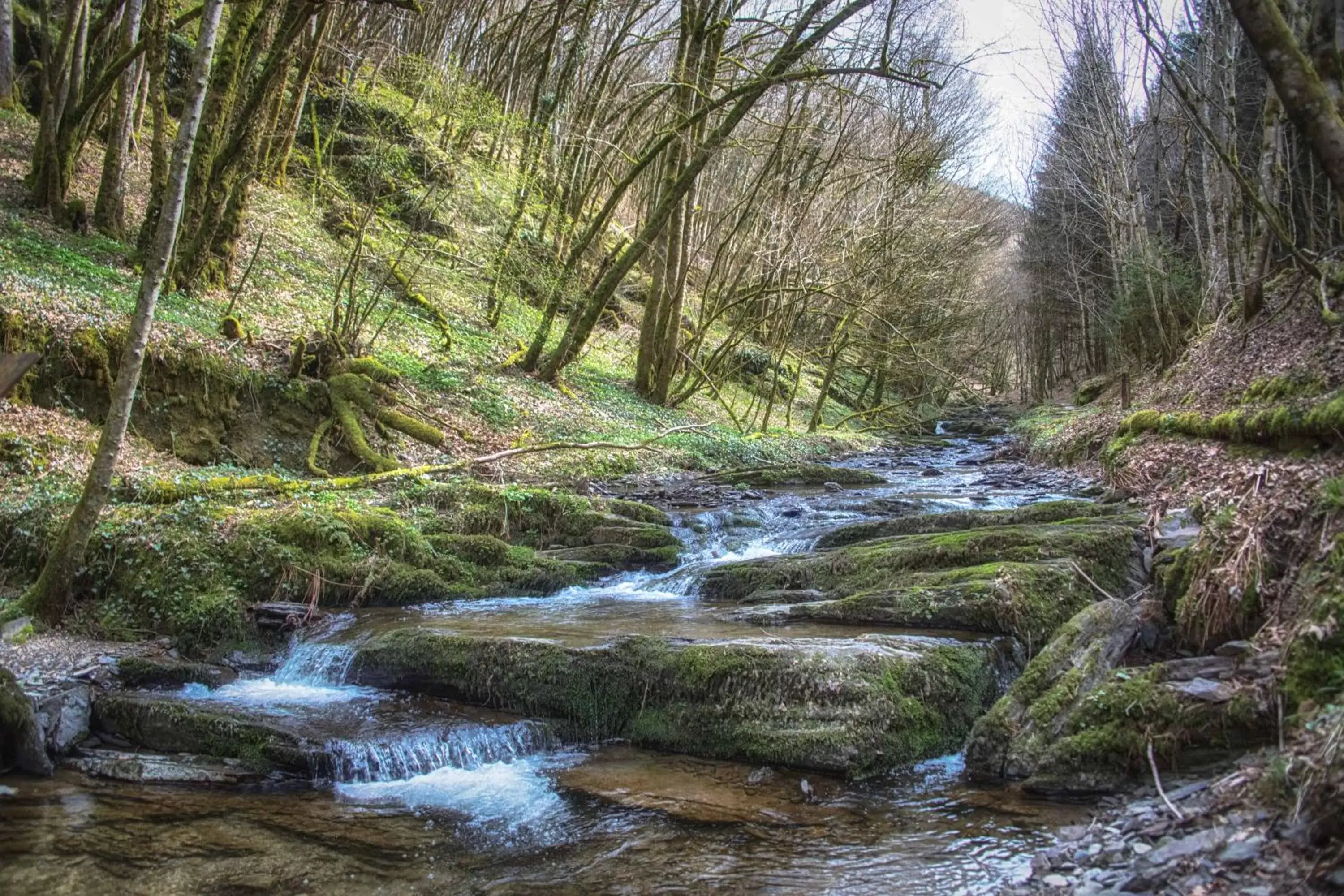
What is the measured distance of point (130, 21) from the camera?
1321 centimetres

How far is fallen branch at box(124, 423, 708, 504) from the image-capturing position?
8.80m

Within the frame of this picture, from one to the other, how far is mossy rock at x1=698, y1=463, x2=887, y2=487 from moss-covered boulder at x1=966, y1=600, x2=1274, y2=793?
10.5 meters

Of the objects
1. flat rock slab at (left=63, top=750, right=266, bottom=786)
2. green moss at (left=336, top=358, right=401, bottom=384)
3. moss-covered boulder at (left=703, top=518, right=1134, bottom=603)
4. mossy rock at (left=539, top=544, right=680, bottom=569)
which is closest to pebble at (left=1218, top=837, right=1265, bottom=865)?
moss-covered boulder at (left=703, top=518, right=1134, bottom=603)

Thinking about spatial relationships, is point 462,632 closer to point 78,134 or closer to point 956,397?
point 78,134

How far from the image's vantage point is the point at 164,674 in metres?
6.70

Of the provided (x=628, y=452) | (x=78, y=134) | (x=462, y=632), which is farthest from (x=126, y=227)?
(x=462, y=632)

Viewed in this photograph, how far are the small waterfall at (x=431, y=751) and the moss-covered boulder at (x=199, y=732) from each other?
0.23 m

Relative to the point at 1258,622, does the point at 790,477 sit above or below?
below

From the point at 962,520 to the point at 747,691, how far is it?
5.23 metres

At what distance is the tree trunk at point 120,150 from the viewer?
1327 centimetres

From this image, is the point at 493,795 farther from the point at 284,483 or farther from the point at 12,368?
the point at 284,483

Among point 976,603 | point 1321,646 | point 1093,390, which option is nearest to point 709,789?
point 976,603

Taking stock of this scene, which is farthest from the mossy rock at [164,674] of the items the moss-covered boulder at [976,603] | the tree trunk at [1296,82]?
the tree trunk at [1296,82]

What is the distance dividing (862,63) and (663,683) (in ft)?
49.7
